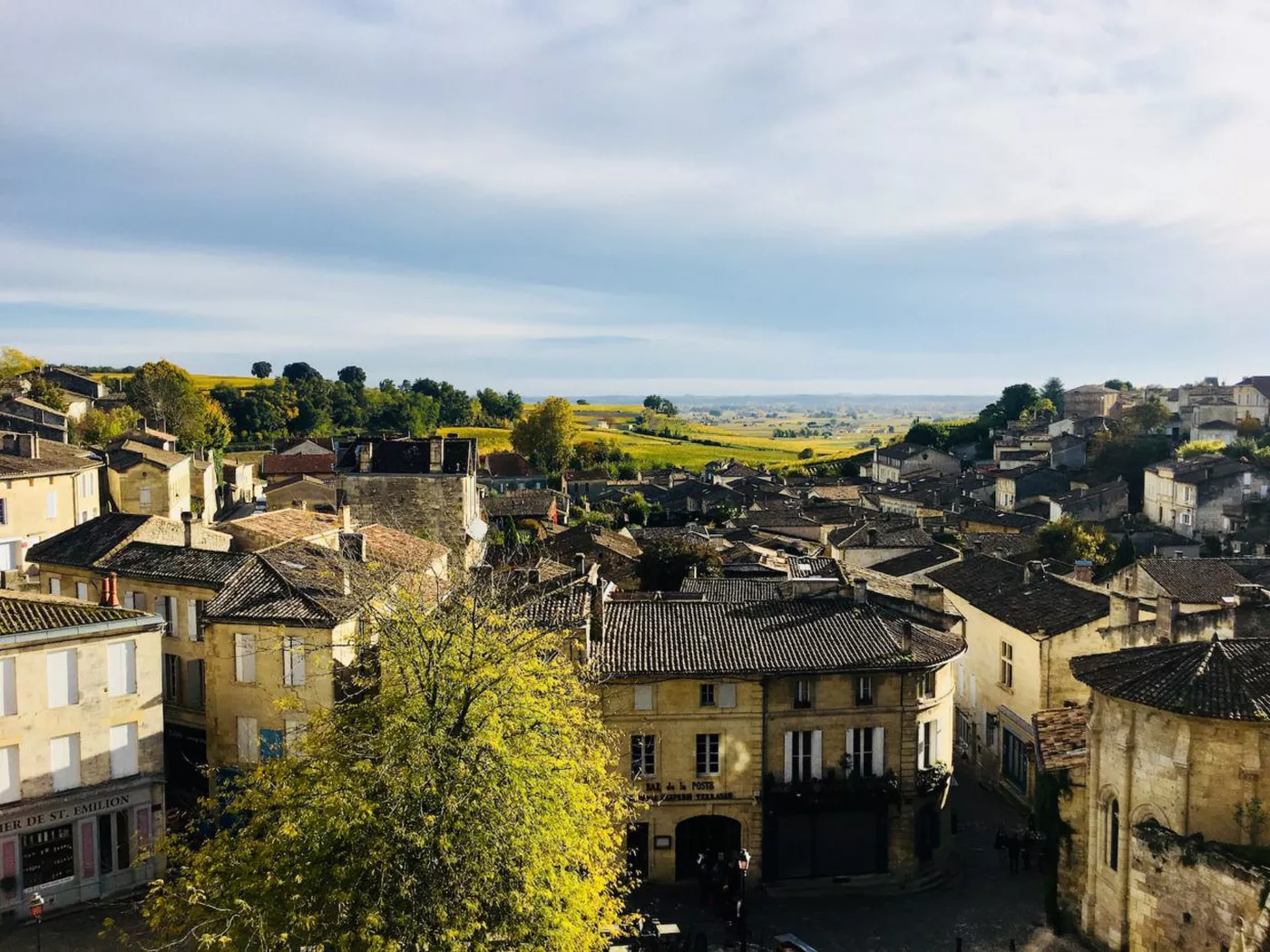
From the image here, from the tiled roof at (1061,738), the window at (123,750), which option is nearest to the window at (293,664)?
the window at (123,750)

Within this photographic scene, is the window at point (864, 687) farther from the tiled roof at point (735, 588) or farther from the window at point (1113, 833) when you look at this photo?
the tiled roof at point (735, 588)

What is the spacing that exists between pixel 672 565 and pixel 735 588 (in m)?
10.6

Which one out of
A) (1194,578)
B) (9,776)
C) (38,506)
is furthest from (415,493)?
(1194,578)

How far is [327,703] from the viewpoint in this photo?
99.7 feet

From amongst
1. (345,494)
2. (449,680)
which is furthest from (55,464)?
(449,680)

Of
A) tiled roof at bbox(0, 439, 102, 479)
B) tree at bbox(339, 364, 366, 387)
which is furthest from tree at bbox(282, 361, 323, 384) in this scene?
tiled roof at bbox(0, 439, 102, 479)

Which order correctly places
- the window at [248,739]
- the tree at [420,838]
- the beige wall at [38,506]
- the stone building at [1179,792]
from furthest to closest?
the beige wall at [38,506] < the window at [248,739] < the stone building at [1179,792] < the tree at [420,838]

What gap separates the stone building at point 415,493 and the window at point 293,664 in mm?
27986

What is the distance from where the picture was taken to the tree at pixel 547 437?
130875mm

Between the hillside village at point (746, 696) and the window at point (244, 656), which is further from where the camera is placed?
the window at point (244, 656)

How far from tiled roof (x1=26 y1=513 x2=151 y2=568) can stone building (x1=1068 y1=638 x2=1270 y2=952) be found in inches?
1274

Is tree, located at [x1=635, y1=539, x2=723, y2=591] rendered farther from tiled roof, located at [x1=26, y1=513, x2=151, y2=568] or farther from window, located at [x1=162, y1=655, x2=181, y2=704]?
window, located at [x1=162, y1=655, x2=181, y2=704]

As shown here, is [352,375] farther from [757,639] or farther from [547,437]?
[757,639]

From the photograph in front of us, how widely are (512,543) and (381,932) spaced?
52606mm
